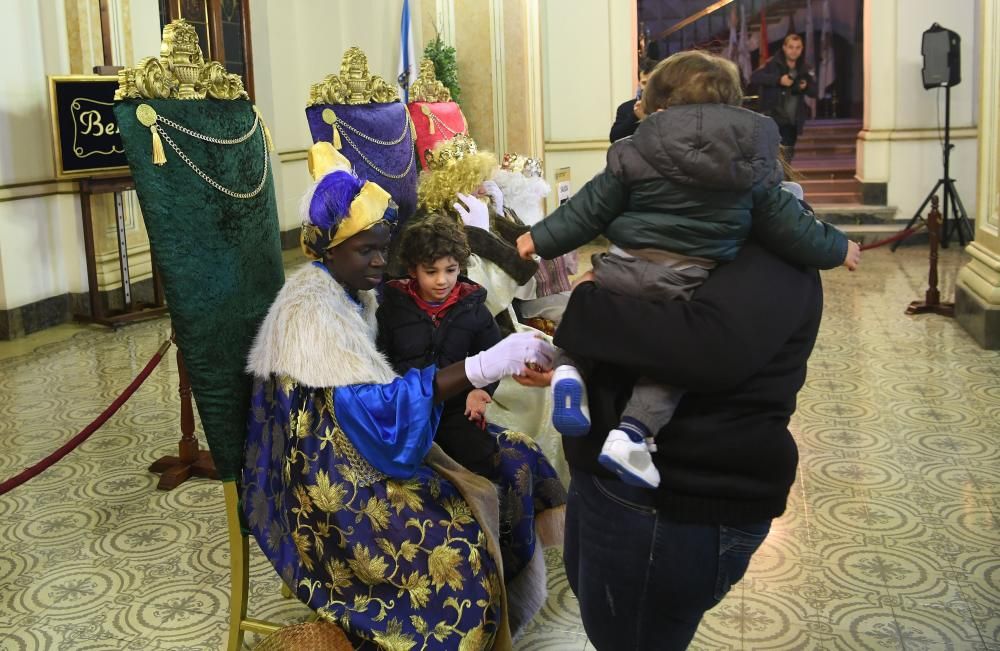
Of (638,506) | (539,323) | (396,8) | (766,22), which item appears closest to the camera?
(638,506)

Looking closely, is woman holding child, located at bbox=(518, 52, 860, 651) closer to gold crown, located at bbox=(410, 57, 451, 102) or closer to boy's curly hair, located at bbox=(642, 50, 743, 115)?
boy's curly hair, located at bbox=(642, 50, 743, 115)

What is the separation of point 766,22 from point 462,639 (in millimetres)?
17278

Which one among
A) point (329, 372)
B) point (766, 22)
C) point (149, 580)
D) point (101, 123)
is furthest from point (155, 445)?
point (766, 22)

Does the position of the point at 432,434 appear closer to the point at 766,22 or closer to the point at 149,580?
the point at 149,580

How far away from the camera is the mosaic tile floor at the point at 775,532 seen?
3092 millimetres

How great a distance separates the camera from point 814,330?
1.74 m

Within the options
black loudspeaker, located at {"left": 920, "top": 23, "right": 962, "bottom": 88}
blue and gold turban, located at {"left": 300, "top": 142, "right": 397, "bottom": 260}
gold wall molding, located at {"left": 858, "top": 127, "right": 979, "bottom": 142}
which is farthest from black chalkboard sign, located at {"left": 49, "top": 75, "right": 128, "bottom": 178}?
gold wall molding, located at {"left": 858, "top": 127, "right": 979, "bottom": 142}

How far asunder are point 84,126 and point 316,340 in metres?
5.83

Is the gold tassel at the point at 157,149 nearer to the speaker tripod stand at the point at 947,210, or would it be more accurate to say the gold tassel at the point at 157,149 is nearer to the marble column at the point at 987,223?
the marble column at the point at 987,223

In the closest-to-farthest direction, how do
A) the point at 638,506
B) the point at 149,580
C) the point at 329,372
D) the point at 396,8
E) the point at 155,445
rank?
the point at 638,506 → the point at 329,372 → the point at 149,580 → the point at 155,445 → the point at 396,8

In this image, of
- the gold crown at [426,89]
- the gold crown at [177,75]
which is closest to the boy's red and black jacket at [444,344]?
the gold crown at [177,75]

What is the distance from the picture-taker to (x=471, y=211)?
177 inches

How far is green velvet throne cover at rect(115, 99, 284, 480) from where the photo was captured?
8.14ft

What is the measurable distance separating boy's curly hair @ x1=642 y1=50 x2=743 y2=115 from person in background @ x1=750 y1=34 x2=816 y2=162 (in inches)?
418
